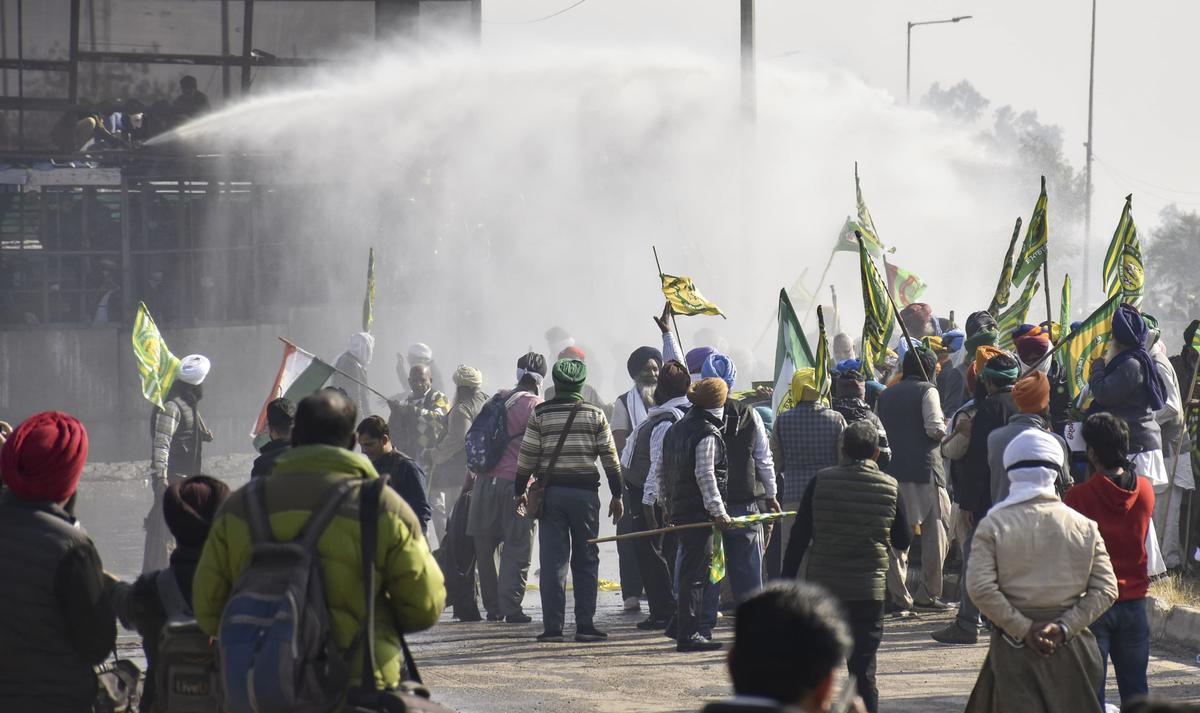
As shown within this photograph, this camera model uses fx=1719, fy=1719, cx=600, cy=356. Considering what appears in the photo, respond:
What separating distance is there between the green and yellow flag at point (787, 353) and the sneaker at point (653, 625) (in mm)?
1530

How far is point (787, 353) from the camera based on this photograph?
10930 mm

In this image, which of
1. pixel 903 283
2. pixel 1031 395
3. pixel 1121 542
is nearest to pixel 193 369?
pixel 1031 395

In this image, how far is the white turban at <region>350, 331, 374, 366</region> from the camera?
14.2m

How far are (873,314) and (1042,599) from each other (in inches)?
213

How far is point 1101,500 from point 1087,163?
200 feet

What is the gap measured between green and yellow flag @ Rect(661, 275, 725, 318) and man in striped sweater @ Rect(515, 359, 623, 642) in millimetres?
2437

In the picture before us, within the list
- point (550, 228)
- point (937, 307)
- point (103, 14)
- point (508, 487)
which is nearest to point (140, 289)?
point (103, 14)

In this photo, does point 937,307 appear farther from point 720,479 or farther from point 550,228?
point 720,479

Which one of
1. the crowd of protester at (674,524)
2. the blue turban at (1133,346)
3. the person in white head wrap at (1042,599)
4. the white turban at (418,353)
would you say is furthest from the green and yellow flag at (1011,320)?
the person in white head wrap at (1042,599)

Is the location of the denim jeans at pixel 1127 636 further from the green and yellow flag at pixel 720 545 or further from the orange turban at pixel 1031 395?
the green and yellow flag at pixel 720 545

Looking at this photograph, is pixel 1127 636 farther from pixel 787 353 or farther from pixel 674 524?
pixel 787 353

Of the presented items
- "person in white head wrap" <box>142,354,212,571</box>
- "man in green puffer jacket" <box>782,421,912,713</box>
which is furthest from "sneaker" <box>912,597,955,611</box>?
"person in white head wrap" <box>142,354,212,571</box>

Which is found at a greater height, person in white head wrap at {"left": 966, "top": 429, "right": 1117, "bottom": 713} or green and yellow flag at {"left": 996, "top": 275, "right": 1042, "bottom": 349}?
green and yellow flag at {"left": 996, "top": 275, "right": 1042, "bottom": 349}

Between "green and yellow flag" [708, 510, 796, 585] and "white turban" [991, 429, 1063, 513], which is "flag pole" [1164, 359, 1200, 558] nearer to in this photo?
"green and yellow flag" [708, 510, 796, 585]
